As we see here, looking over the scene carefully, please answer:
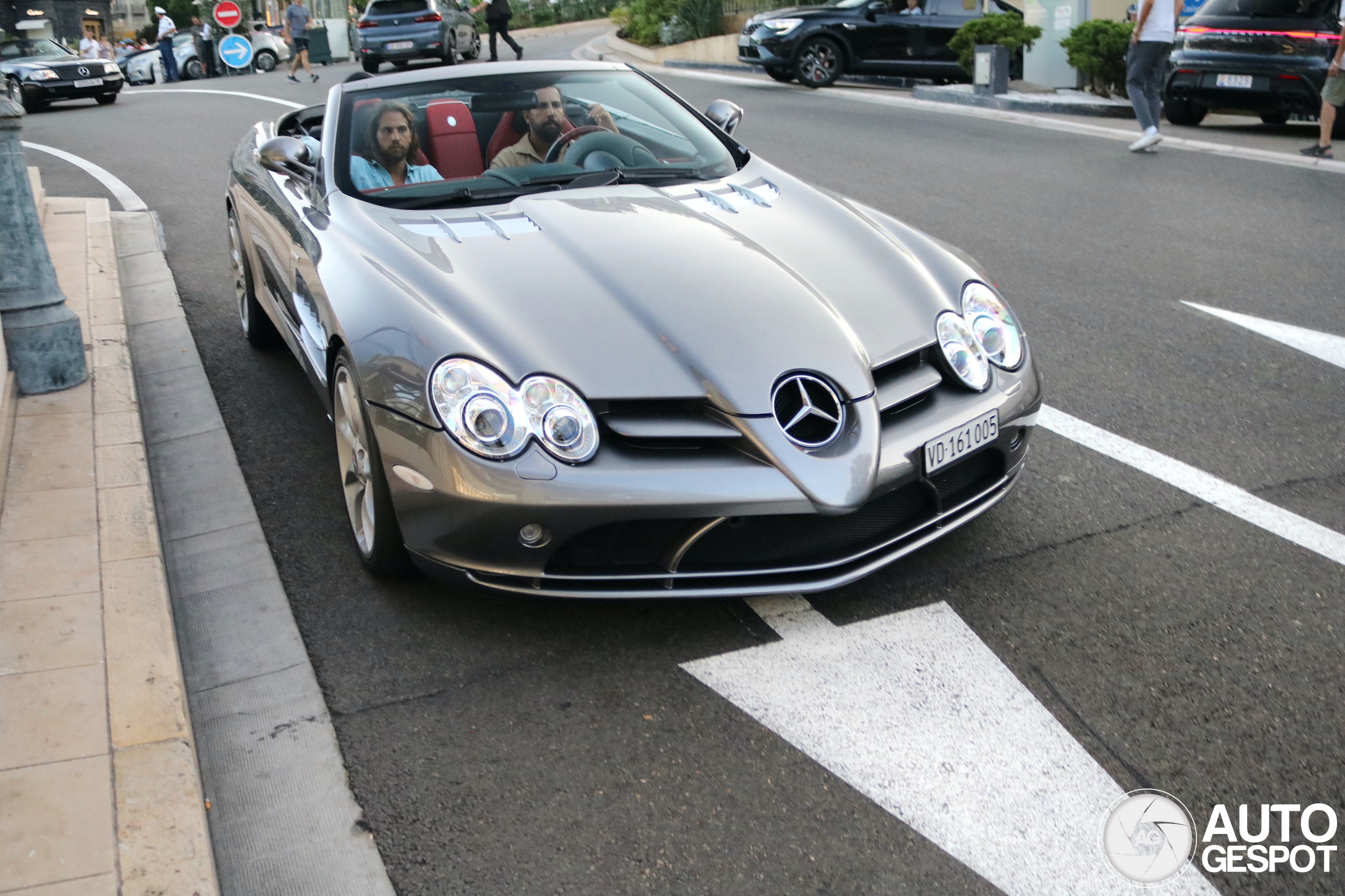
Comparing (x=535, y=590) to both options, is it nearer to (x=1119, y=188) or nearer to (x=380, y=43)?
(x=1119, y=188)

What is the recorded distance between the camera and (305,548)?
409cm

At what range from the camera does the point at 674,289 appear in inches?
140

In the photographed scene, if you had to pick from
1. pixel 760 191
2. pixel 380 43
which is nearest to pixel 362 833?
pixel 760 191

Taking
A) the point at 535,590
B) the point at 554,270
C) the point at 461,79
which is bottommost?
the point at 535,590

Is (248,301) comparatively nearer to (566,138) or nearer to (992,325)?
(566,138)

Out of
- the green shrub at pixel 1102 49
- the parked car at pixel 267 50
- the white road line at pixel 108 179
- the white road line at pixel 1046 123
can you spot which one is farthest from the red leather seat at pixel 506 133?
the parked car at pixel 267 50

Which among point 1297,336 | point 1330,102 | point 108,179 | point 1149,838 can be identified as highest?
point 1330,102

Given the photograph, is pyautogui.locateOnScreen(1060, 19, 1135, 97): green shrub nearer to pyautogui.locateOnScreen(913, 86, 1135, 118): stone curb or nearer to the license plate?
pyautogui.locateOnScreen(913, 86, 1135, 118): stone curb

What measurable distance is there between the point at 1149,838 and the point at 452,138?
348 centimetres

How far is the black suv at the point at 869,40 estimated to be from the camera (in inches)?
720

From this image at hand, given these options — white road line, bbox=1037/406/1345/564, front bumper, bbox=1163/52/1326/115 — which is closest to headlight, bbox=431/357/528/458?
white road line, bbox=1037/406/1345/564

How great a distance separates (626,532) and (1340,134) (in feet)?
41.6

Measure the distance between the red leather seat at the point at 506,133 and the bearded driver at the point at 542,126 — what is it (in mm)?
17

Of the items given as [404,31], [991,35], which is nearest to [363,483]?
Result: [991,35]
